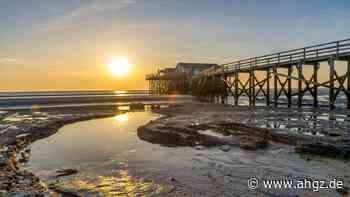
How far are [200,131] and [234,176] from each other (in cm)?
578

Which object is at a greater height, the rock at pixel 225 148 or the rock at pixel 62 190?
the rock at pixel 225 148

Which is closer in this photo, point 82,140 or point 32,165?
point 32,165

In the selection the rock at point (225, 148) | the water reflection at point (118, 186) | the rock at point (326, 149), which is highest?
the rock at point (326, 149)

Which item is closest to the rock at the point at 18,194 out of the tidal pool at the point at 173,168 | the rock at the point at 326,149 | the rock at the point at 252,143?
the tidal pool at the point at 173,168

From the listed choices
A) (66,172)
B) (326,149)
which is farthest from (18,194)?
(326,149)

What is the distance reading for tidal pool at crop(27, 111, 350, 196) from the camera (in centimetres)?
532

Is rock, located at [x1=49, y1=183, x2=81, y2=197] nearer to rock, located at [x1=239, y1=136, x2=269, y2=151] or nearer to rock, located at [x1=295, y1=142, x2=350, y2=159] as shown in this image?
rock, located at [x1=239, y1=136, x2=269, y2=151]

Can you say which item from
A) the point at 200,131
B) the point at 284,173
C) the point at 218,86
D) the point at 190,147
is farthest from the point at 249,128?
the point at 218,86

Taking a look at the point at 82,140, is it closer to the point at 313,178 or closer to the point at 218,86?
the point at 313,178

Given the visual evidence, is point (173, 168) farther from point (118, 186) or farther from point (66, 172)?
point (66, 172)

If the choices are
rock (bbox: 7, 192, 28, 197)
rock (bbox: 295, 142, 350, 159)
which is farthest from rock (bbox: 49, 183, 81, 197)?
rock (bbox: 295, 142, 350, 159)

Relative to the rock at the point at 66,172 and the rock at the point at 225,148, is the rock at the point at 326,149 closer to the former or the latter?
the rock at the point at 225,148

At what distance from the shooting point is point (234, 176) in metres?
5.97

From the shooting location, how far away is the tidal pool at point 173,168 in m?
5.32
